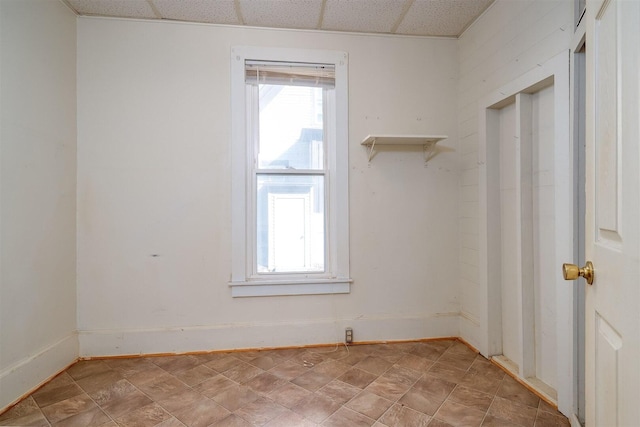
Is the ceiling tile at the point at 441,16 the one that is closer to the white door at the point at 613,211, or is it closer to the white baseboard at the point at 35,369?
the white door at the point at 613,211

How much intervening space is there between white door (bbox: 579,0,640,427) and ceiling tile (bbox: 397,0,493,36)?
156cm

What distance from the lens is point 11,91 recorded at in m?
1.85

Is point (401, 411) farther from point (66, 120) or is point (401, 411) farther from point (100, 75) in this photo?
point (100, 75)

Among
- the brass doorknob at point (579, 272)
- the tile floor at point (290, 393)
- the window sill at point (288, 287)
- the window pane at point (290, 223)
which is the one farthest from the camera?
the window pane at point (290, 223)

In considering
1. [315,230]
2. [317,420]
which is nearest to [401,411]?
[317,420]

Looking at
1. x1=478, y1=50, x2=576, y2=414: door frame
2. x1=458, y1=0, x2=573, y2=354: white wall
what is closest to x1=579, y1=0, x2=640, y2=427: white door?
x1=478, y1=50, x2=576, y2=414: door frame

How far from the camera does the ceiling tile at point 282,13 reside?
227 centimetres

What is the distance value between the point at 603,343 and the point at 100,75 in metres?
3.32

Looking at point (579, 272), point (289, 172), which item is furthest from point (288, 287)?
point (579, 272)

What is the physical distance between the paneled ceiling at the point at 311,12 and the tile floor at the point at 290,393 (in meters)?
2.68

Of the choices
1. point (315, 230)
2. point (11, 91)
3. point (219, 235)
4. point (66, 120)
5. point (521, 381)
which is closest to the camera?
point (11, 91)

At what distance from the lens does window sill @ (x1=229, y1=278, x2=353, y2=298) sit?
2.53m

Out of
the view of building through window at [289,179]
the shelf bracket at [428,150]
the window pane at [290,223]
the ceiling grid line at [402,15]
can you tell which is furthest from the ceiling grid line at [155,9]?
the shelf bracket at [428,150]

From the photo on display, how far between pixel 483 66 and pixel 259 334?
2.80 meters
